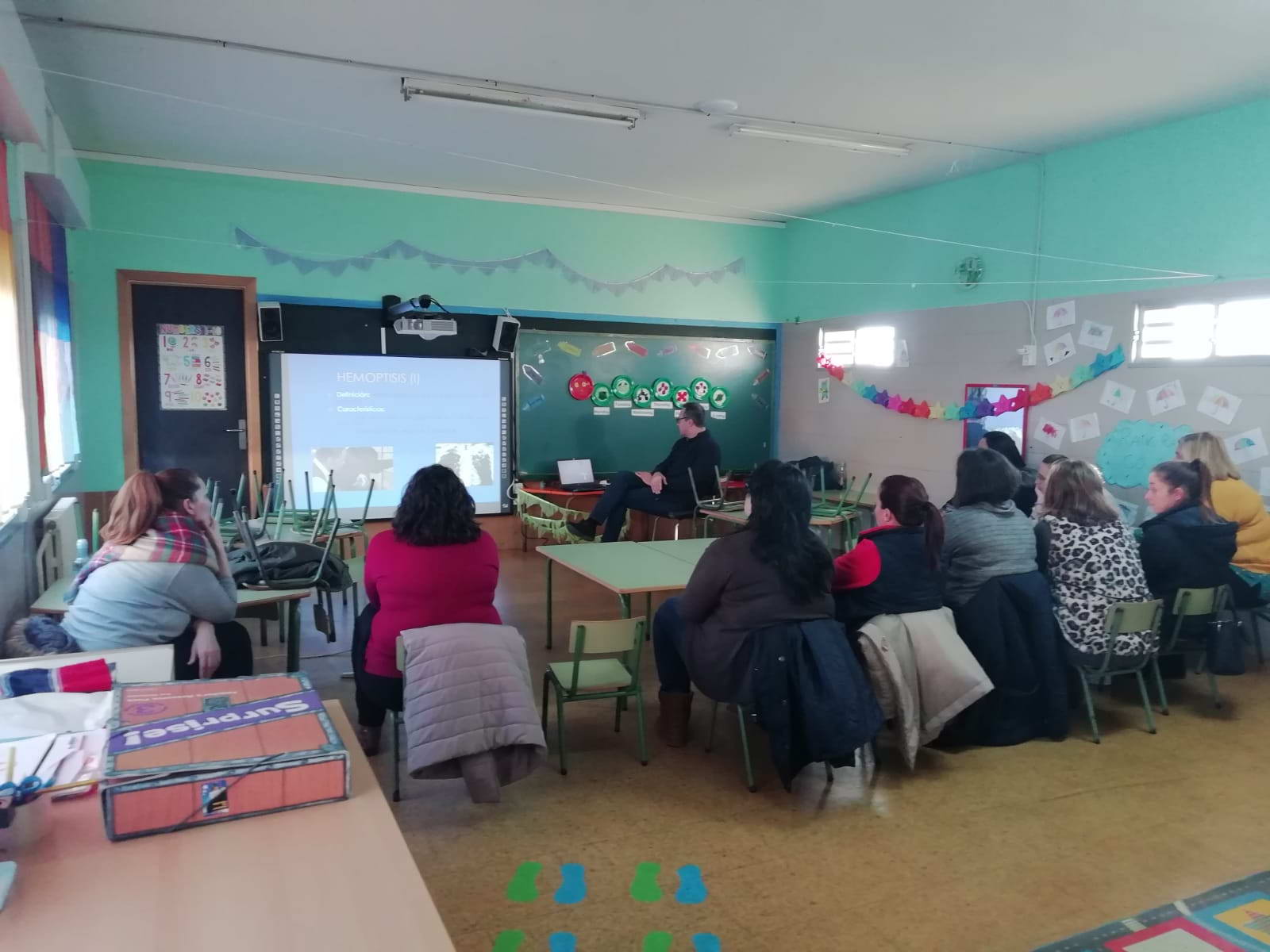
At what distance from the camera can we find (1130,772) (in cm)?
324

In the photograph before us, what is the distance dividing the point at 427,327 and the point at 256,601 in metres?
3.97

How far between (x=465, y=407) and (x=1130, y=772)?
5212mm

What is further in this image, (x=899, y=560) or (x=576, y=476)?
(x=576, y=476)

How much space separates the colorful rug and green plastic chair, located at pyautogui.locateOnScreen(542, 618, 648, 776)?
150 cm

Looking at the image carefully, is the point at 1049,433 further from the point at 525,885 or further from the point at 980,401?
the point at 525,885

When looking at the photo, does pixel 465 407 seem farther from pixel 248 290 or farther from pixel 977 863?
pixel 977 863

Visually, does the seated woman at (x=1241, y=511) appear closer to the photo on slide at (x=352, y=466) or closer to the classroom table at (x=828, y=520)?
the classroom table at (x=828, y=520)

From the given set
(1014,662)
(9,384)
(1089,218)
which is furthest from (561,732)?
(1089,218)

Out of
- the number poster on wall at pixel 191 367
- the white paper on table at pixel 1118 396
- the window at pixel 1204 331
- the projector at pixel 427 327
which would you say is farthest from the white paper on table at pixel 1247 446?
the number poster on wall at pixel 191 367

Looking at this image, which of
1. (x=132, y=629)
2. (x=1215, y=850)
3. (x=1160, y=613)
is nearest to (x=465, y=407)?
(x=132, y=629)

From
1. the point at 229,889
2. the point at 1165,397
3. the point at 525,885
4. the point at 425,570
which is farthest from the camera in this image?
the point at 1165,397

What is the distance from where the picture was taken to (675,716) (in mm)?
3430

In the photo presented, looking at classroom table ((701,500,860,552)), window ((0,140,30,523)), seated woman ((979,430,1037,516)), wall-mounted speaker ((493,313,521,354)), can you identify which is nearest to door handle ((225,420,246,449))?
wall-mounted speaker ((493,313,521,354))

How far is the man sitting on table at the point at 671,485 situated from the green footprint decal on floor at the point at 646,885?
12.7 ft
